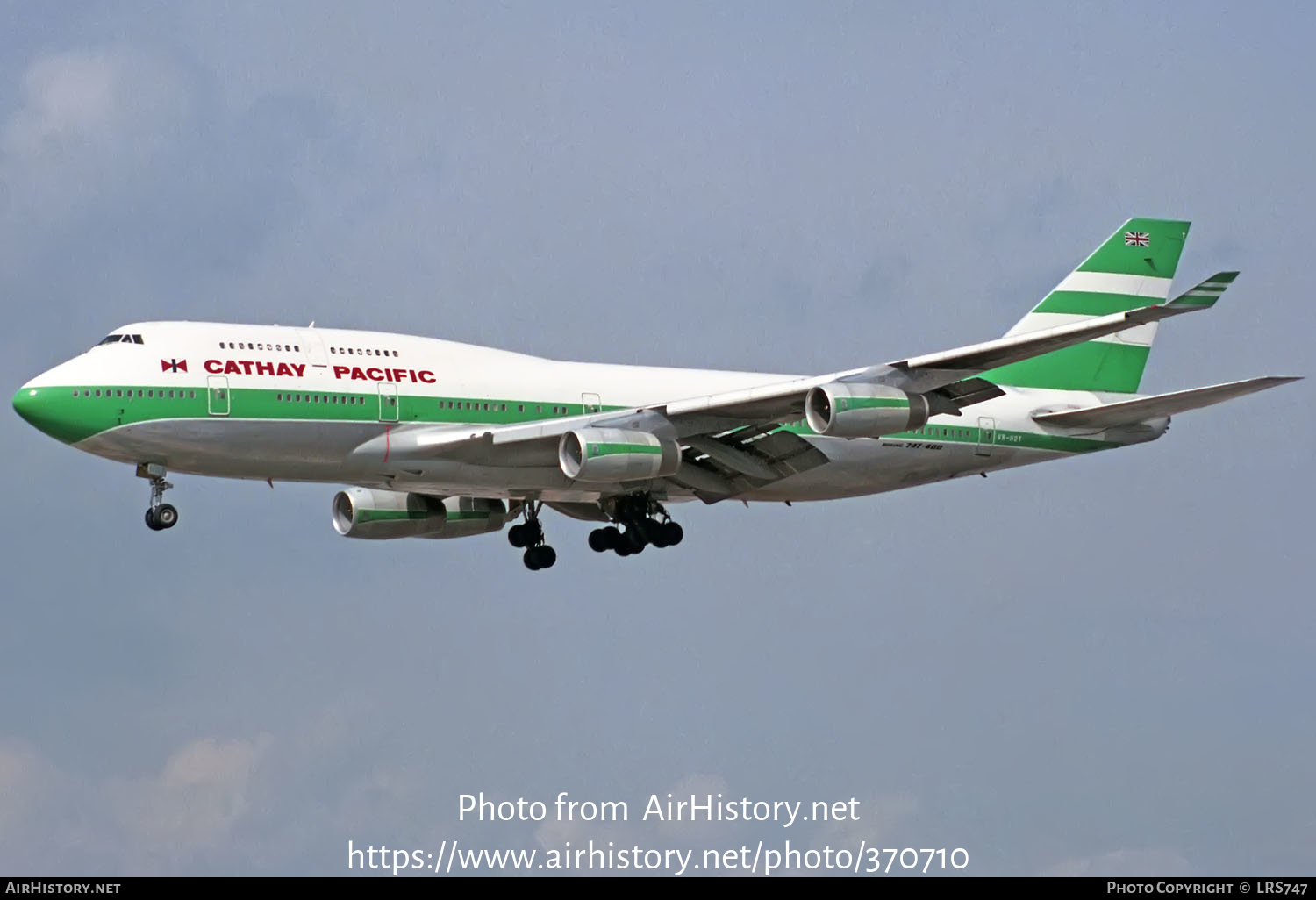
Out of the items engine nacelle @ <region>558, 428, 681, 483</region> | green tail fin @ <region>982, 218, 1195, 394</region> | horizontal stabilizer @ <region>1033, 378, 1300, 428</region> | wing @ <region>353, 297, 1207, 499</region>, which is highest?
green tail fin @ <region>982, 218, 1195, 394</region>

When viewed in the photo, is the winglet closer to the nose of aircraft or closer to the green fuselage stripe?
the green fuselage stripe

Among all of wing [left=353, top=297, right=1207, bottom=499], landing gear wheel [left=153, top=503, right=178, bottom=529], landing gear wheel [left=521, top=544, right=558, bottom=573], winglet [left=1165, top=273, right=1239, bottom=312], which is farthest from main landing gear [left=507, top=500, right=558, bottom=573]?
winglet [left=1165, top=273, right=1239, bottom=312]

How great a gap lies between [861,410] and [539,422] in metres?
8.29

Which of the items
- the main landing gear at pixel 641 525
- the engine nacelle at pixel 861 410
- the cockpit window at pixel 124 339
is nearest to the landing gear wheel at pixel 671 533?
the main landing gear at pixel 641 525

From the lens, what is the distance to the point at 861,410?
1828 inches

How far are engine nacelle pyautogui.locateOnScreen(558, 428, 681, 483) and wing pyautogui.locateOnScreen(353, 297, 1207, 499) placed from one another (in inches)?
18.1

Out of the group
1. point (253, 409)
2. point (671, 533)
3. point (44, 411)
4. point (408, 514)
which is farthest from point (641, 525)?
point (44, 411)

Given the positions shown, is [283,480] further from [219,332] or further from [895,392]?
[895,392]

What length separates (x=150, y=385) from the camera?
46.8 m

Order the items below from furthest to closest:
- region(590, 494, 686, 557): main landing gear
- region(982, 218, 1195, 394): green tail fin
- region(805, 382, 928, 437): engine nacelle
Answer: region(982, 218, 1195, 394): green tail fin → region(590, 494, 686, 557): main landing gear → region(805, 382, 928, 437): engine nacelle

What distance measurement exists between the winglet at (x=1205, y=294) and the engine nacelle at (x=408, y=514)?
20561 mm

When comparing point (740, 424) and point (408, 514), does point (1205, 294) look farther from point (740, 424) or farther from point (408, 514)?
point (408, 514)

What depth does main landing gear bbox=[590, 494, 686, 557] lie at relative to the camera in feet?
174

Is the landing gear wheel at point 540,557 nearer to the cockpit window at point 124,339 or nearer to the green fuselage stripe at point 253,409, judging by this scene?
the green fuselage stripe at point 253,409
